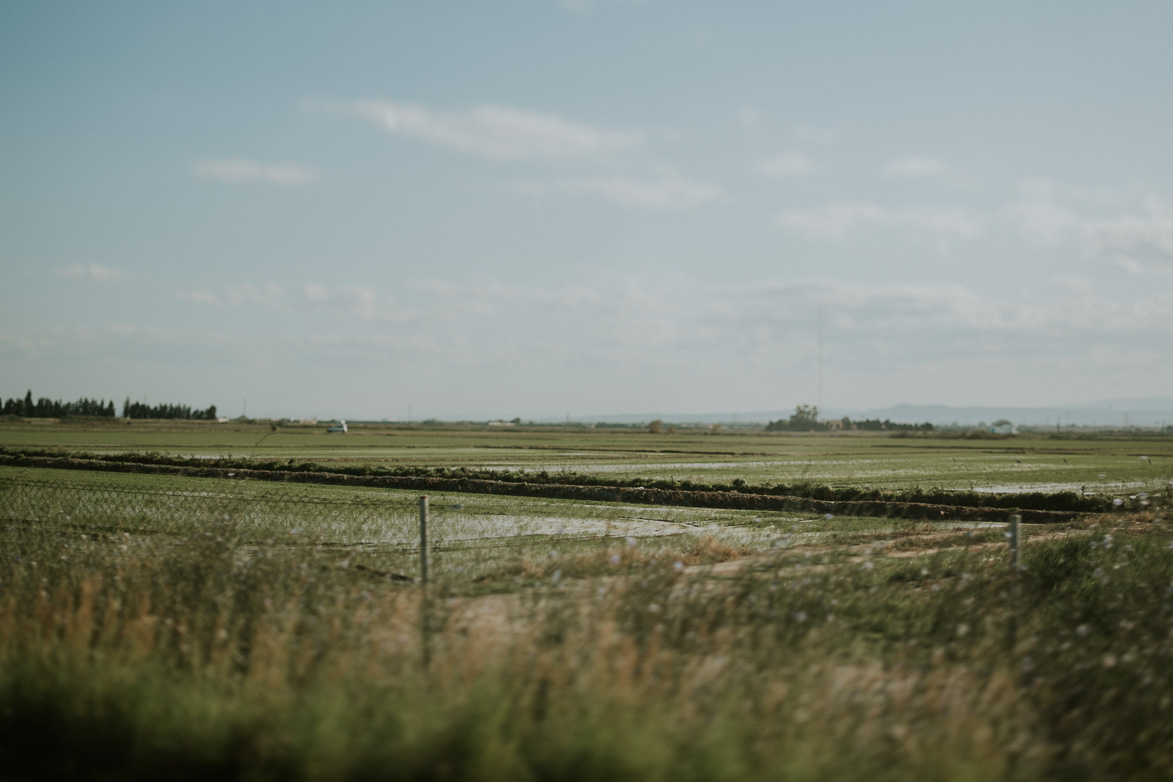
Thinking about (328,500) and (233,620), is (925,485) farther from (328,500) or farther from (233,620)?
(233,620)

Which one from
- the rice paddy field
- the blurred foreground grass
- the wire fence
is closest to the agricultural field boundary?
the wire fence

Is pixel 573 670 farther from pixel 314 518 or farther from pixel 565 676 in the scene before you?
pixel 314 518

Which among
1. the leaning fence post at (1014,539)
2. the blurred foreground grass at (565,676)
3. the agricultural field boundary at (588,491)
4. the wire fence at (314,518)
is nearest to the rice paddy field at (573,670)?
the blurred foreground grass at (565,676)

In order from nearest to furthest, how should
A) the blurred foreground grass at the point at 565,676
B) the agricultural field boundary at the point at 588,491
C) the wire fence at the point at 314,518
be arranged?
the blurred foreground grass at the point at 565,676 < the wire fence at the point at 314,518 < the agricultural field boundary at the point at 588,491

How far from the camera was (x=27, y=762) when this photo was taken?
6086mm

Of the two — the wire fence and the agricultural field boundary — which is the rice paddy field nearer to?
the wire fence

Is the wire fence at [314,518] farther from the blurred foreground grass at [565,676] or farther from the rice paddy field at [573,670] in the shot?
the blurred foreground grass at [565,676]

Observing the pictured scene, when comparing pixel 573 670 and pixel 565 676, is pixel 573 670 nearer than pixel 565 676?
No

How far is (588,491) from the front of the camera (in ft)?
113

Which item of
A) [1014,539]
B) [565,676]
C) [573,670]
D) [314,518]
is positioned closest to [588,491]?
[314,518]

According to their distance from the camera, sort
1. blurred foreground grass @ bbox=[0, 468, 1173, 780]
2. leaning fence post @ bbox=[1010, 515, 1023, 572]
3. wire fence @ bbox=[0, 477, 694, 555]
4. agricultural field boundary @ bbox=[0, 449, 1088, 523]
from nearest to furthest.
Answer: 1. blurred foreground grass @ bbox=[0, 468, 1173, 780]
2. leaning fence post @ bbox=[1010, 515, 1023, 572]
3. wire fence @ bbox=[0, 477, 694, 555]
4. agricultural field boundary @ bbox=[0, 449, 1088, 523]

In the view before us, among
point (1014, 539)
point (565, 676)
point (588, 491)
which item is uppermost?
point (1014, 539)

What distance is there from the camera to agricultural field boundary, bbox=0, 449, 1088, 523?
28891 millimetres

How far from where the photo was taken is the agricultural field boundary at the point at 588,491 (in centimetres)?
2889
